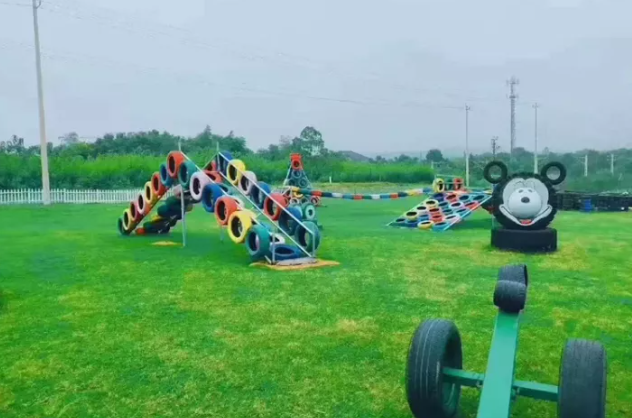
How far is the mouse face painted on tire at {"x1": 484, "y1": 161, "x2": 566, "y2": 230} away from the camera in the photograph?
1016 cm

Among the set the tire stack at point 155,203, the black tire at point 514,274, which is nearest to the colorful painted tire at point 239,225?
the tire stack at point 155,203

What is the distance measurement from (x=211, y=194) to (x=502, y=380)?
753 centimetres

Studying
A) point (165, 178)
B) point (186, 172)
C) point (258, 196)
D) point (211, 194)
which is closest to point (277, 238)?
point (258, 196)

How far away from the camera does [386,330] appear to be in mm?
5352

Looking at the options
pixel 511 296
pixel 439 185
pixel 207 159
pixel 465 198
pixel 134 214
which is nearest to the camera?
pixel 511 296

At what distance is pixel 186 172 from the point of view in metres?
10.5

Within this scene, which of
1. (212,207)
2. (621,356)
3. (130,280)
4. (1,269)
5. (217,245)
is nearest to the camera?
(621,356)

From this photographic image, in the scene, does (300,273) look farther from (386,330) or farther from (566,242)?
(566,242)

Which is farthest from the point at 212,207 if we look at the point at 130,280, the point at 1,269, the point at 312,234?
the point at 1,269

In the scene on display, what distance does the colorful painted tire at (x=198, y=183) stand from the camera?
10.1 meters

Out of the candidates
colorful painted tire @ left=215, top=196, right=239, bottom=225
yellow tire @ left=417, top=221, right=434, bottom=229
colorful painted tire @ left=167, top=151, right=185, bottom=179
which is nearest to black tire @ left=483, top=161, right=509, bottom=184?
yellow tire @ left=417, top=221, right=434, bottom=229

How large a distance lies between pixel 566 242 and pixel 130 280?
8.02 meters

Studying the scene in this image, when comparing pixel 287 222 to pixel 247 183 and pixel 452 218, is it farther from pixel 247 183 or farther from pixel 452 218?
pixel 452 218

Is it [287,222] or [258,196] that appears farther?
[258,196]
